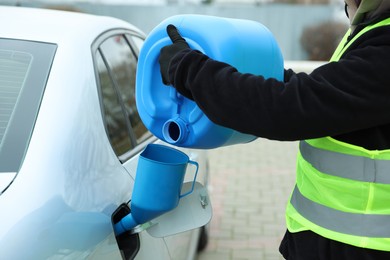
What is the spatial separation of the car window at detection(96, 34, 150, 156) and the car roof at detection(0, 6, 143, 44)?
0.12 metres

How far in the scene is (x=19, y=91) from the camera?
186 cm

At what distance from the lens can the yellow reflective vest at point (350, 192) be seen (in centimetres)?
144

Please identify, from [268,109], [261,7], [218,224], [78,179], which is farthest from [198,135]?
[261,7]

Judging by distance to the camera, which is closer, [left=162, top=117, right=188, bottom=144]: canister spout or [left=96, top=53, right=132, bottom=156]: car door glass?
[left=162, top=117, right=188, bottom=144]: canister spout

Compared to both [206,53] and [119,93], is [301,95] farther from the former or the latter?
[119,93]

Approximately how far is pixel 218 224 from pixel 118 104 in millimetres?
2236

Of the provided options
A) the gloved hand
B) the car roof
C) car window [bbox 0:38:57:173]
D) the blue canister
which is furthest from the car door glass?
the gloved hand

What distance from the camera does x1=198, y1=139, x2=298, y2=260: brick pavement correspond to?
159 inches

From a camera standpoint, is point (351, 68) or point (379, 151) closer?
point (351, 68)

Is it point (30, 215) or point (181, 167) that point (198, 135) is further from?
point (30, 215)

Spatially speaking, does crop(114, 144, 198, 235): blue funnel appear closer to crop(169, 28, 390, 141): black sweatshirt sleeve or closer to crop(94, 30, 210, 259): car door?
crop(94, 30, 210, 259): car door

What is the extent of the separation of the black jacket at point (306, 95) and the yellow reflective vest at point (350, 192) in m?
0.06

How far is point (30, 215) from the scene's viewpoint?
1428mm

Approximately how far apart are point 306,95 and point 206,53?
344 mm
